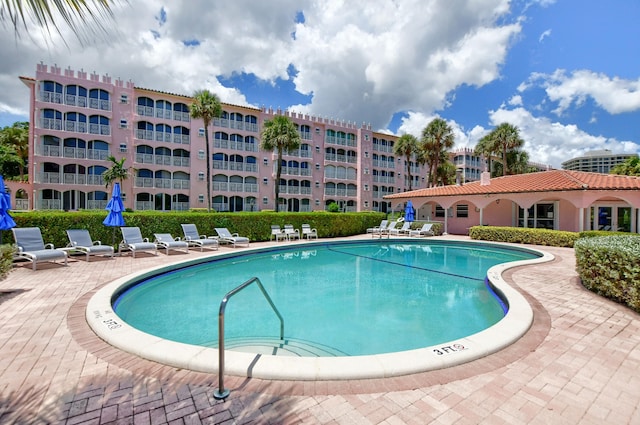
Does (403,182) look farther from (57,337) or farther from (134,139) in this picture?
(57,337)

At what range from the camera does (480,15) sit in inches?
472

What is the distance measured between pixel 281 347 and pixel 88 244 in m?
9.91

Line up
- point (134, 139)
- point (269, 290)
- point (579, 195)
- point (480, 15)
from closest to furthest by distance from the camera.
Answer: point (269, 290), point (480, 15), point (579, 195), point (134, 139)

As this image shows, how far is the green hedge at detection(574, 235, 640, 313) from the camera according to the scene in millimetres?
5297

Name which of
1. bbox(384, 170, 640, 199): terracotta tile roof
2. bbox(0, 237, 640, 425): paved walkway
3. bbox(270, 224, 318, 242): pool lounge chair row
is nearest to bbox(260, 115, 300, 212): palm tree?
bbox(270, 224, 318, 242): pool lounge chair row

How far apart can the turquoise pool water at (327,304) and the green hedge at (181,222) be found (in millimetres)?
4241

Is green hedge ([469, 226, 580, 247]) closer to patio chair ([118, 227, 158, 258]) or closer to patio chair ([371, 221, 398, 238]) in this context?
patio chair ([371, 221, 398, 238])

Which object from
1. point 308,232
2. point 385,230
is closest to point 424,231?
point 385,230

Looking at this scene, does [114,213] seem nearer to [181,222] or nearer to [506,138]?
Answer: [181,222]

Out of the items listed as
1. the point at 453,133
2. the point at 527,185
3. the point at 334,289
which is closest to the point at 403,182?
the point at 453,133

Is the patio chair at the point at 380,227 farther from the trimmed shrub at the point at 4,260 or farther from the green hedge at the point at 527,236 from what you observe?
the trimmed shrub at the point at 4,260

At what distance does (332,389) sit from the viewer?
2939 mm

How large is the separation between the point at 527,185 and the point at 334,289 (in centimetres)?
1792

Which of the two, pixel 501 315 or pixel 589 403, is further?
pixel 501 315
